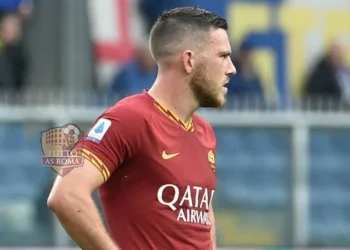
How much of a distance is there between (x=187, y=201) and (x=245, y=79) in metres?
7.08

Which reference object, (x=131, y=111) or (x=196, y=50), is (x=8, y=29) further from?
(x=131, y=111)

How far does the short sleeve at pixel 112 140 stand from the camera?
4309 mm

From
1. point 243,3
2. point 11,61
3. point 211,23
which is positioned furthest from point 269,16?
point 211,23

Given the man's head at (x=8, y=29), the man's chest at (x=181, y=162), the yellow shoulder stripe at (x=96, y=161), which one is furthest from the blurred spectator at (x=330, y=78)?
the yellow shoulder stripe at (x=96, y=161)

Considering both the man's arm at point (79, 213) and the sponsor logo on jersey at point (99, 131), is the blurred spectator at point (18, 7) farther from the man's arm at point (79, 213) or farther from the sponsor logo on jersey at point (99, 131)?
the man's arm at point (79, 213)

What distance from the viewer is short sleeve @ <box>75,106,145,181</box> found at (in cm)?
431

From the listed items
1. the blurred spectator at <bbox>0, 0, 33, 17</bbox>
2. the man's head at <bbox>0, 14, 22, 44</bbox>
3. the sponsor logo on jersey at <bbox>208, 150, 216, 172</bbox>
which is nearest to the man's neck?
the sponsor logo on jersey at <bbox>208, 150, 216, 172</bbox>

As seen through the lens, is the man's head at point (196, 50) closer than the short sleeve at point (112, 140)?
No

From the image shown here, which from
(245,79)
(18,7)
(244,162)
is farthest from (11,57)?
(244,162)

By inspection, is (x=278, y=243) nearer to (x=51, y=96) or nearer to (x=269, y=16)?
(x=51, y=96)

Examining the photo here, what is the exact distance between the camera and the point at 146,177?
448cm

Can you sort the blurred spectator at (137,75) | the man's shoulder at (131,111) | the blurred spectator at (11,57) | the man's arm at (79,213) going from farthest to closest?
the blurred spectator at (137,75)
the blurred spectator at (11,57)
the man's shoulder at (131,111)
the man's arm at (79,213)

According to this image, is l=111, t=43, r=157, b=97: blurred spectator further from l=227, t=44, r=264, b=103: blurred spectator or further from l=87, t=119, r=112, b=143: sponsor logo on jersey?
l=87, t=119, r=112, b=143: sponsor logo on jersey

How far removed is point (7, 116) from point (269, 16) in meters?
5.76
